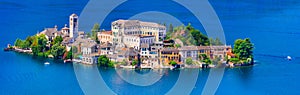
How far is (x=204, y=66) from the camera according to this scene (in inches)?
355

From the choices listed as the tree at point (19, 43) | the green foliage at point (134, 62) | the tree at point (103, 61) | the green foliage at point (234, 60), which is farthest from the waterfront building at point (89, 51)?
the green foliage at point (234, 60)

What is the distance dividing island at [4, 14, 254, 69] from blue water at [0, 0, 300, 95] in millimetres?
179


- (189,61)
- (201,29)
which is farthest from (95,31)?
(201,29)

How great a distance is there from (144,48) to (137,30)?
15.7 inches

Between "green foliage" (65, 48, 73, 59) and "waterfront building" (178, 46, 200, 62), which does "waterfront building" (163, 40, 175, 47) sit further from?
"green foliage" (65, 48, 73, 59)

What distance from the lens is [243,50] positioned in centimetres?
938

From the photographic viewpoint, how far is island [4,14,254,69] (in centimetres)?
902

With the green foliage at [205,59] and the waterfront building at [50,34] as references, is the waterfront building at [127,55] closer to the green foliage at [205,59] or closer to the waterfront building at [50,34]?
the green foliage at [205,59]

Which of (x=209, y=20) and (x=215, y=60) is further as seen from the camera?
(x=209, y=20)

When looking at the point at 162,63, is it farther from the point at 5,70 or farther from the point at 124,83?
the point at 5,70

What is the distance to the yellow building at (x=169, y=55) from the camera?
9.04 meters

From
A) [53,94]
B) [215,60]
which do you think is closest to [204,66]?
[215,60]

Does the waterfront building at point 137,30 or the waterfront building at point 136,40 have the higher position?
the waterfront building at point 137,30

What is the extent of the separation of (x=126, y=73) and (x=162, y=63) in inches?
19.0
